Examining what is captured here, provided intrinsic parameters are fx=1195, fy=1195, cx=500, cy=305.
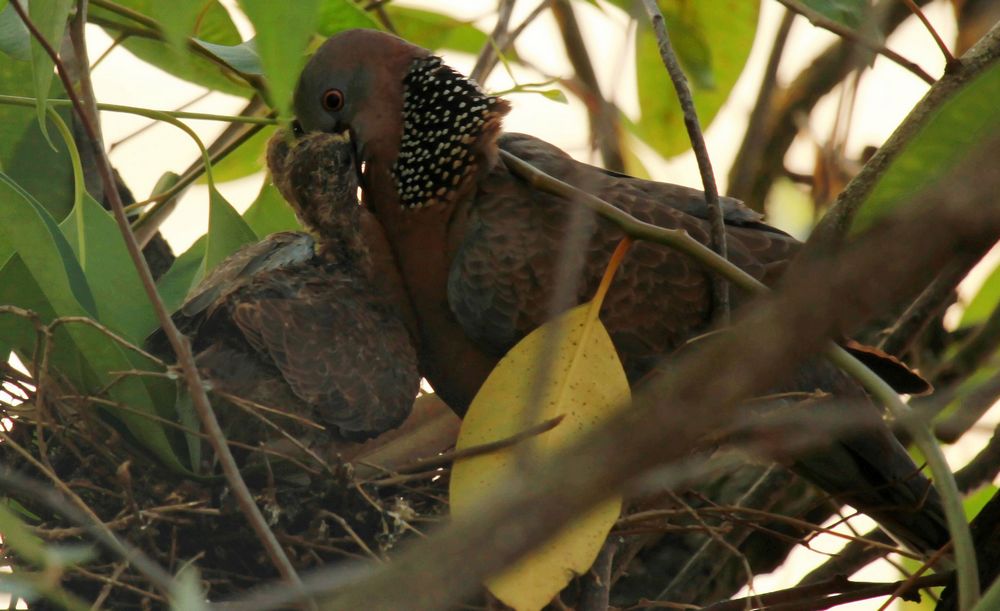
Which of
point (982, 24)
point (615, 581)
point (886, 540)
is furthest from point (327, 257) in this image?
point (982, 24)

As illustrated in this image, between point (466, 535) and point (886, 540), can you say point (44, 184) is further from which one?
point (466, 535)

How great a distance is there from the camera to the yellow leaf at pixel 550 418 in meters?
1.35

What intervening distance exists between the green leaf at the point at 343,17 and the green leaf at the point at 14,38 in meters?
0.57

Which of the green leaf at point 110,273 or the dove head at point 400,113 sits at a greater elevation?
the dove head at point 400,113

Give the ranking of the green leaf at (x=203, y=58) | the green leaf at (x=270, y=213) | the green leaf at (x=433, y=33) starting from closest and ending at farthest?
the green leaf at (x=203, y=58) → the green leaf at (x=270, y=213) → the green leaf at (x=433, y=33)

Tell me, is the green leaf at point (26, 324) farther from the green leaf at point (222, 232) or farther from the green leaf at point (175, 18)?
the green leaf at point (175, 18)

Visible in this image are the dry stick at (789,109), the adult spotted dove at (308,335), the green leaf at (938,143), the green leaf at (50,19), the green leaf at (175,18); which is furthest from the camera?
the dry stick at (789,109)

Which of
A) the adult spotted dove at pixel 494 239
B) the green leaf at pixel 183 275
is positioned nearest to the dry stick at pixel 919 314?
the adult spotted dove at pixel 494 239

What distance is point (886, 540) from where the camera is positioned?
92.3 inches

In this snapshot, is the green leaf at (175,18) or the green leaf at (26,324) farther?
the green leaf at (26,324)

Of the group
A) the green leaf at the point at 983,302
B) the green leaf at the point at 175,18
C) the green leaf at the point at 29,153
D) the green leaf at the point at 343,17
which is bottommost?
the green leaf at the point at 983,302

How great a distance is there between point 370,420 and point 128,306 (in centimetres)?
43

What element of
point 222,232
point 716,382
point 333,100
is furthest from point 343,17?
point 716,382

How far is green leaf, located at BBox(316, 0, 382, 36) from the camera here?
2.13 metres
